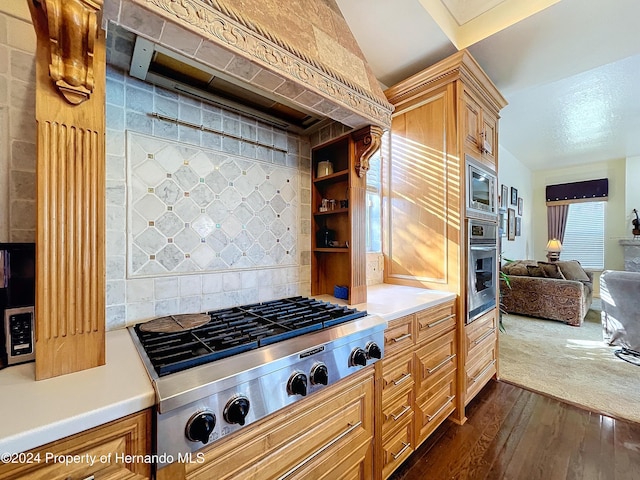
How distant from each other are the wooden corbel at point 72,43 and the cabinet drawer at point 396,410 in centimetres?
168

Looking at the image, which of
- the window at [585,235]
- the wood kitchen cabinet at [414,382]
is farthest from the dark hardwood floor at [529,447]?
the window at [585,235]

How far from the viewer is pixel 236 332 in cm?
104

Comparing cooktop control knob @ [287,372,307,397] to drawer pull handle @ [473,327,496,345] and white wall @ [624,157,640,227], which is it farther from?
white wall @ [624,157,640,227]

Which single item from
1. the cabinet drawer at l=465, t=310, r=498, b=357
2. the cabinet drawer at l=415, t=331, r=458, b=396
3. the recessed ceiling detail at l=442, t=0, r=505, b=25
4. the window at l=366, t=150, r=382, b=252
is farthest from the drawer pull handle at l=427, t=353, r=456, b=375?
the recessed ceiling detail at l=442, t=0, r=505, b=25

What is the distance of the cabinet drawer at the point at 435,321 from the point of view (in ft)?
5.25

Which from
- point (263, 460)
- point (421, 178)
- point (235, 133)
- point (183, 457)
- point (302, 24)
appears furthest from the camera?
point (421, 178)

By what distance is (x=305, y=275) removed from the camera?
71.7 inches

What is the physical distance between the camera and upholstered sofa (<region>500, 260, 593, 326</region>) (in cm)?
385

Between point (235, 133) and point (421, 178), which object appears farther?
point (421, 178)

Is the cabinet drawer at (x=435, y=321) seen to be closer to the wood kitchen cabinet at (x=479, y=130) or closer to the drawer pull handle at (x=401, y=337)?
the drawer pull handle at (x=401, y=337)

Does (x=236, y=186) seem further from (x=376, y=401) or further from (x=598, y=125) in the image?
(x=598, y=125)

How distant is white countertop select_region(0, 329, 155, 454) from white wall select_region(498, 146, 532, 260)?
5.62m

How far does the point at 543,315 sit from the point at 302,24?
5.04m

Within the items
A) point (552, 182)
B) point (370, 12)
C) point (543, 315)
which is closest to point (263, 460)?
point (370, 12)
